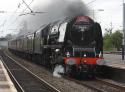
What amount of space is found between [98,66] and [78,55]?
1.27m

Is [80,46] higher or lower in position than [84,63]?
higher

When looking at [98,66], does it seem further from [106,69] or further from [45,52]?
[45,52]

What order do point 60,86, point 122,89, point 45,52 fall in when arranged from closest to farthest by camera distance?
point 122,89 < point 60,86 < point 45,52

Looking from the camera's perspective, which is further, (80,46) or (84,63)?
(80,46)

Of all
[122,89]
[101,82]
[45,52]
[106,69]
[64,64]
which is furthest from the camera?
[45,52]

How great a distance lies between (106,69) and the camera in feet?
75.0

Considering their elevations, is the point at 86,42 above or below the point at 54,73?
above

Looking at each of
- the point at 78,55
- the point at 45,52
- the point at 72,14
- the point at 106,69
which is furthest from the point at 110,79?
the point at 45,52

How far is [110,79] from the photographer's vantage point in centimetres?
2167

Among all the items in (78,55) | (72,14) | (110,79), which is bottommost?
(110,79)

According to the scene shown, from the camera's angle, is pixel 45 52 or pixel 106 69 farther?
pixel 45 52

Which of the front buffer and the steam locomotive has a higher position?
the steam locomotive

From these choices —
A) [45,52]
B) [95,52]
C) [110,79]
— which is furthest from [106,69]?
[45,52]

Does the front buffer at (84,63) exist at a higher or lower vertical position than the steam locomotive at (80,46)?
lower
